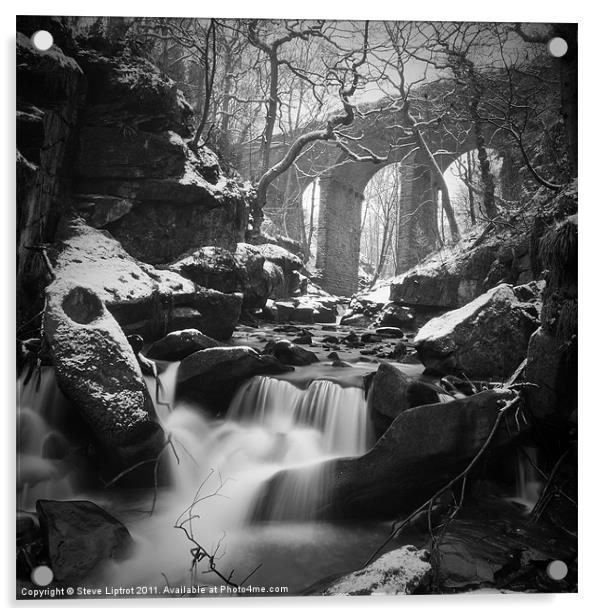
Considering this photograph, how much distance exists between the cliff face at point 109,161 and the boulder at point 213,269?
6 cm

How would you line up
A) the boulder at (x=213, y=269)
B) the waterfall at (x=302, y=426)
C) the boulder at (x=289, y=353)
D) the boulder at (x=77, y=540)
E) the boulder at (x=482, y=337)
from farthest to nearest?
the boulder at (x=213, y=269) < the boulder at (x=289, y=353) < the boulder at (x=482, y=337) < the waterfall at (x=302, y=426) < the boulder at (x=77, y=540)

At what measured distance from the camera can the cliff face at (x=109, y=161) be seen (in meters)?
2.22

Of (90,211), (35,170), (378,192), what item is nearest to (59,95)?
(35,170)

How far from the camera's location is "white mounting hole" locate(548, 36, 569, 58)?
2.32 m

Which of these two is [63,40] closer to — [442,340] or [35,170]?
[35,170]

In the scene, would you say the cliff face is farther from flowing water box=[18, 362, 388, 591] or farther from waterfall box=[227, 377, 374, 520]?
waterfall box=[227, 377, 374, 520]

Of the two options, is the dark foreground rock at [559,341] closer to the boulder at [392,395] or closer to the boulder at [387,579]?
the boulder at [392,395]

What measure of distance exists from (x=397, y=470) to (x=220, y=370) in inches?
44.7

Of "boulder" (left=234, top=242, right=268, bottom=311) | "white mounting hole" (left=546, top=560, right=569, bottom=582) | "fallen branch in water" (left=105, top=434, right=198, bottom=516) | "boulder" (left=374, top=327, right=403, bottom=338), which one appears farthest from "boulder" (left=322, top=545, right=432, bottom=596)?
"boulder" (left=234, top=242, right=268, bottom=311)

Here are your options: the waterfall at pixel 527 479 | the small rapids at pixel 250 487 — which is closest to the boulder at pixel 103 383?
the small rapids at pixel 250 487

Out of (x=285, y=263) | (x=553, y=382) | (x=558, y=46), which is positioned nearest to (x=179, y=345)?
(x=285, y=263)

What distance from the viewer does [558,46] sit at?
7.62 feet

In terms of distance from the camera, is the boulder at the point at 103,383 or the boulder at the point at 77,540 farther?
the boulder at the point at 103,383

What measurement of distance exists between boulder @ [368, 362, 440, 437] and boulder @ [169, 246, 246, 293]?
1093mm
